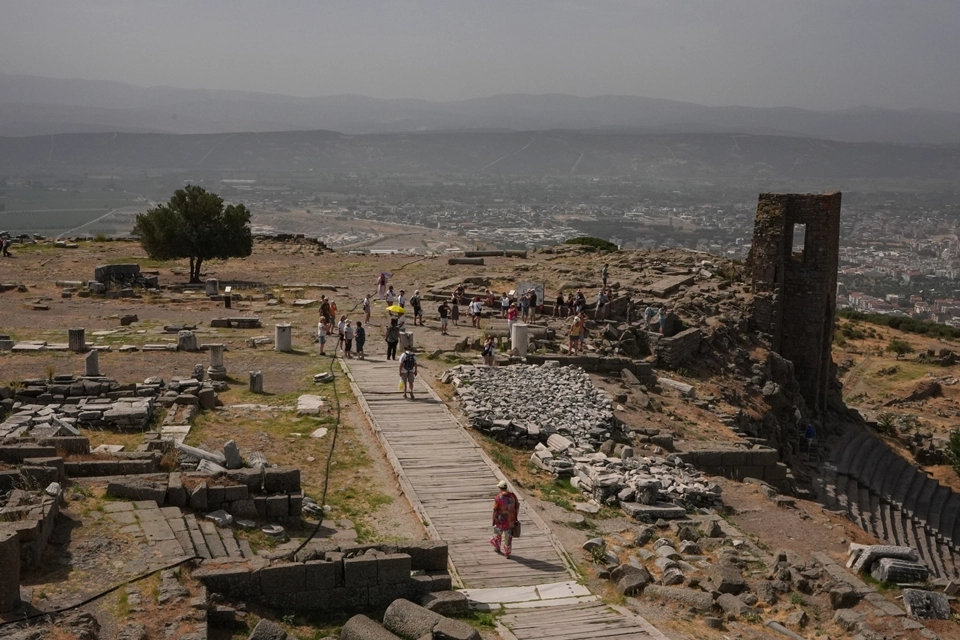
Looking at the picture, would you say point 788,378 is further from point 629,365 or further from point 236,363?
point 236,363

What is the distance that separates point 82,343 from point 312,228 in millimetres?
136000

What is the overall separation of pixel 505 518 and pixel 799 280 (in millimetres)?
24339

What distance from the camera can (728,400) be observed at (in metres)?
32.7

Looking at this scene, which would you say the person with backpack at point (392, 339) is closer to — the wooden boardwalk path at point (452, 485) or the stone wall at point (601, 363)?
the wooden boardwalk path at point (452, 485)

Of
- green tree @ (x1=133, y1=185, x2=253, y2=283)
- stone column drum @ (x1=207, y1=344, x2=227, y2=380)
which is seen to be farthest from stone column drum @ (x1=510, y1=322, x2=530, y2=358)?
green tree @ (x1=133, y1=185, x2=253, y2=283)

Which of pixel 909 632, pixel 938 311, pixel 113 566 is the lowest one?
pixel 938 311

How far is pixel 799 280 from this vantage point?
38.6m

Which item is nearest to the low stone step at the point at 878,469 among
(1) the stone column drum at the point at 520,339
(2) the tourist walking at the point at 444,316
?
(1) the stone column drum at the point at 520,339

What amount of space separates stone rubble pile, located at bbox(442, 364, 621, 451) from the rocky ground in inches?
12.0

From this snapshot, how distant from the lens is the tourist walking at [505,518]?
17438 mm

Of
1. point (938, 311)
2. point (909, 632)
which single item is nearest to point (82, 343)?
point (909, 632)

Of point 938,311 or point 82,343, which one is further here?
point 938,311

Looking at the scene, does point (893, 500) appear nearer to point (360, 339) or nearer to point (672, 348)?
point (672, 348)

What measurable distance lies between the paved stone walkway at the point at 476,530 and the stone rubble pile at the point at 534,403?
0.87m
